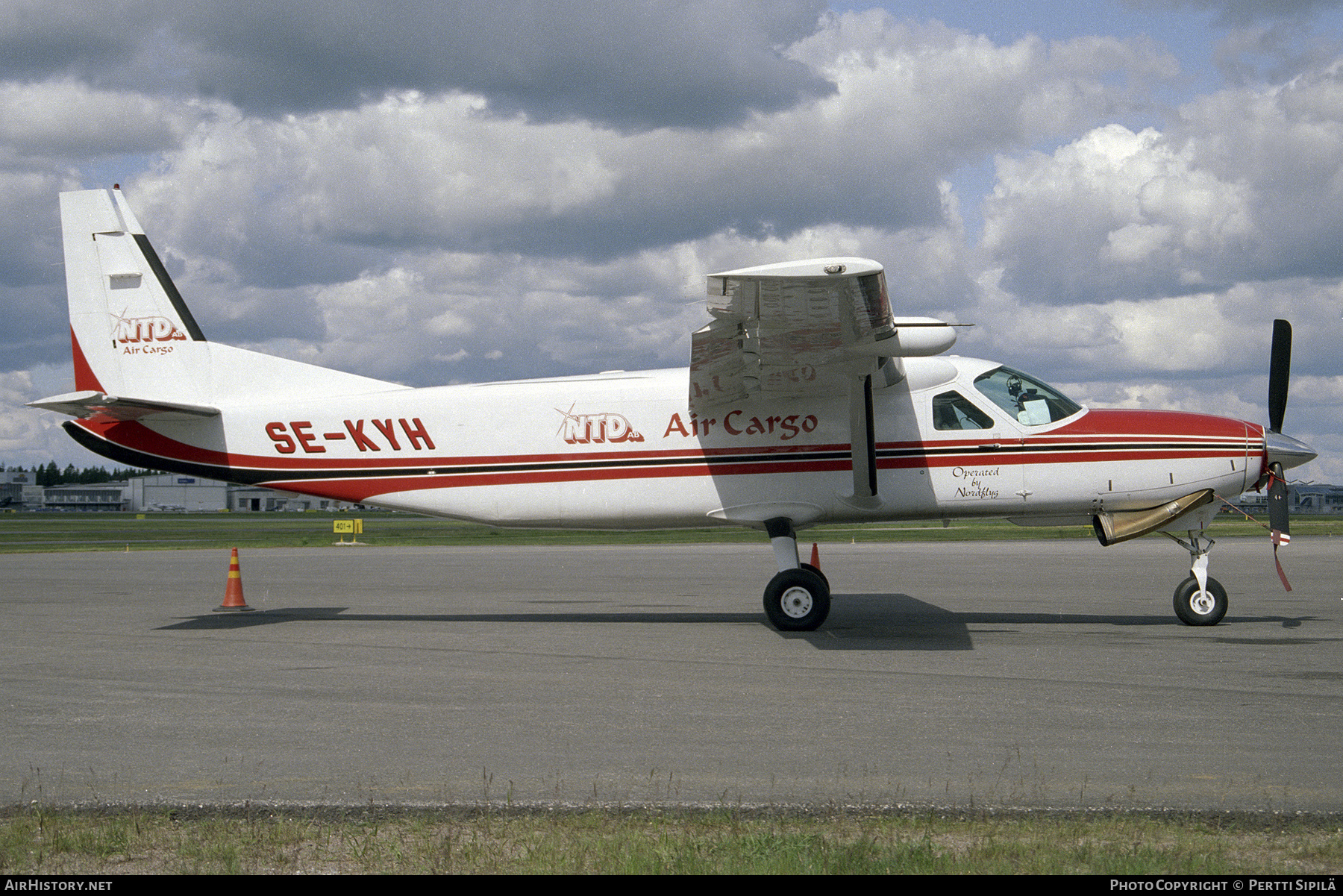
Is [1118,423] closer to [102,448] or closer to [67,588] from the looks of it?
[102,448]

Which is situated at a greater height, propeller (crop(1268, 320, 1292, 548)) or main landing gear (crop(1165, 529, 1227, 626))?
propeller (crop(1268, 320, 1292, 548))

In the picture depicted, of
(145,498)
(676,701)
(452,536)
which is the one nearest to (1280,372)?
(676,701)

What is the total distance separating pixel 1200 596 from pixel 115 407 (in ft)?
42.1

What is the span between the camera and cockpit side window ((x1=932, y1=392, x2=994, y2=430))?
11914 mm

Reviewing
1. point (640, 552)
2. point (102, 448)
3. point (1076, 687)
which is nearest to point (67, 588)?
point (102, 448)

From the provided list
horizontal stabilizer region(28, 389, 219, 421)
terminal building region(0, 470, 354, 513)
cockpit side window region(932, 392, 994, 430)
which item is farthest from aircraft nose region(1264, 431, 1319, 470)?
terminal building region(0, 470, 354, 513)

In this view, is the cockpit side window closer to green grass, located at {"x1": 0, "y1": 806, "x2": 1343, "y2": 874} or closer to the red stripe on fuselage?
the red stripe on fuselage

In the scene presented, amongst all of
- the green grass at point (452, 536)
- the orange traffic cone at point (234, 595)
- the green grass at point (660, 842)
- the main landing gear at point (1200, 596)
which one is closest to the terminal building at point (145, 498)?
the green grass at point (452, 536)

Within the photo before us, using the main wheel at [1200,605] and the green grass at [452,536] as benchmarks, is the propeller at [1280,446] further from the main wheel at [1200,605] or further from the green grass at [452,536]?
the green grass at [452,536]

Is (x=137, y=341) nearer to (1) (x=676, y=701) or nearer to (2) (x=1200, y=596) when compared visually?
(1) (x=676, y=701)

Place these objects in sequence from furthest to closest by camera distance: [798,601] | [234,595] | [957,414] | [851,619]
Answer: [234,595], [851,619], [957,414], [798,601]

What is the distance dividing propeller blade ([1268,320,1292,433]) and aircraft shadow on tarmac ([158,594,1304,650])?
2.51 metres

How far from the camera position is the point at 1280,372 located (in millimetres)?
12547

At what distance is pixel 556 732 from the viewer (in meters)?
6.57
